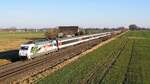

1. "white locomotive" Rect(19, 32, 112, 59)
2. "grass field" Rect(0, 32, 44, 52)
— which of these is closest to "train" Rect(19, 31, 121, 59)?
"white locomotive" Rect(19, 32, 112, 59)

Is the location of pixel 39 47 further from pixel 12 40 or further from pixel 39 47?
pixel 12 40

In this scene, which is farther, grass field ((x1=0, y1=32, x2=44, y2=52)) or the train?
grass field ((x1=0, y1=32, x2=44, y2=52))

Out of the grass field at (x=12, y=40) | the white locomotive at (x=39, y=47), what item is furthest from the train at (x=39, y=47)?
the grass field at (x=12, y=40)

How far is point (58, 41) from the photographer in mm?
54125

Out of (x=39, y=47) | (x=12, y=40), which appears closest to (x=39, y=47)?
(x=39, y=47)

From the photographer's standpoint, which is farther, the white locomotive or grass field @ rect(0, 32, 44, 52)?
grass field @ rect(0, 32, 44, 52)

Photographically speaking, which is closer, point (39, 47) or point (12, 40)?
point (39, 47)

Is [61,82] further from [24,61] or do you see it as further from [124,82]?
[24,61]

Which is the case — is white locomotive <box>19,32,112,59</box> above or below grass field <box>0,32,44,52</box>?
above

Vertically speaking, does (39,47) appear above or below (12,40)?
above

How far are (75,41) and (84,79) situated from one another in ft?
158

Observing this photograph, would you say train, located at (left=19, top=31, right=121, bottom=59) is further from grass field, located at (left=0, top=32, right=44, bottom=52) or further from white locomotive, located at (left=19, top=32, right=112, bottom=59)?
grass field, located at (left=0, top=32, right=44, bottom=52)

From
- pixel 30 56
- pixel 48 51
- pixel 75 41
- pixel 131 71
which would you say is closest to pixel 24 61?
pixel 30 56

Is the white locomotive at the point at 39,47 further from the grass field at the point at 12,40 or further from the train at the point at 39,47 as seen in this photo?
the grass field at the point at 12,40
